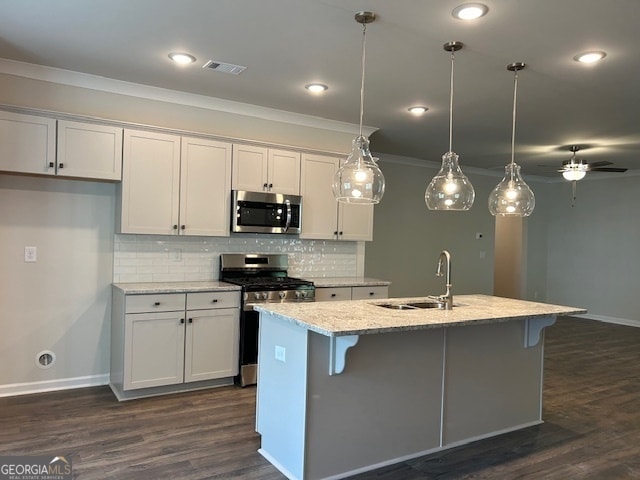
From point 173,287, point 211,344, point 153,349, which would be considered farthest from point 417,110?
point 153,349

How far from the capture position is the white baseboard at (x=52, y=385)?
3.81 m

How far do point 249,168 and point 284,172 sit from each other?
1.22 ft

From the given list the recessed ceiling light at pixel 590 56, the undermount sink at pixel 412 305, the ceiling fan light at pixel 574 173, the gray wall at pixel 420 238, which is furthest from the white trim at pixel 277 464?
the ceiling fan light at pixel 574 173

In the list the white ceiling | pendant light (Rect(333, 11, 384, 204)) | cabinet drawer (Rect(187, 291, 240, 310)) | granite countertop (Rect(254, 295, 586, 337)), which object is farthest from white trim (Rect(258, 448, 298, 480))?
the white ceiling

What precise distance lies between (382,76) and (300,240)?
2035 millimetres

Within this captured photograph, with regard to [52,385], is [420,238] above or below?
above

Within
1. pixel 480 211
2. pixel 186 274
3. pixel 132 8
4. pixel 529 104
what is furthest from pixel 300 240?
pixel 480 211

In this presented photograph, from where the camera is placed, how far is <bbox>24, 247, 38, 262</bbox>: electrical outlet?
12.7 ft

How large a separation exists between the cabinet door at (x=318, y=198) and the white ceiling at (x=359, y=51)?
512mm

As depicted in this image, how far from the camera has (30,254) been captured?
153 inches

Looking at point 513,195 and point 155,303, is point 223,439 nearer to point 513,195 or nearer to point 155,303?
point 155,303

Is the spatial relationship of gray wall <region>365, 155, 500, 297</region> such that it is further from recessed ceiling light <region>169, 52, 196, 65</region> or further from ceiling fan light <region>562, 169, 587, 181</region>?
recessed ceiling light <region>169, 52, 196, 65</region>

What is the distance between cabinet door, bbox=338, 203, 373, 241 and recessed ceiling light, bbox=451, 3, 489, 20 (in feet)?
8.53

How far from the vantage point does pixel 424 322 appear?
104 inches
